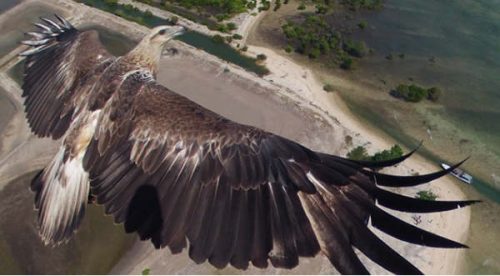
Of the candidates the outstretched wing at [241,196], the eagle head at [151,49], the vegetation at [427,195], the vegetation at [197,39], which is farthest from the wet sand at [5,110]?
the vegetation at [427,195]

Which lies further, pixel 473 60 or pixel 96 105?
pixel 473 60

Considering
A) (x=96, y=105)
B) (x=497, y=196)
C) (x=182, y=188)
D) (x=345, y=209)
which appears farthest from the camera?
(x=497, y=196)

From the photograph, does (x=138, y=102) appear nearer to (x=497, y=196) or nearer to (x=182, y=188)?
(x=182, y=188)

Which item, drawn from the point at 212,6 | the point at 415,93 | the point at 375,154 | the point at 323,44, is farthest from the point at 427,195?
the point at 212,6

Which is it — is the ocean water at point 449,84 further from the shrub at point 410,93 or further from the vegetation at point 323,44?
the vegetation at point 323,44

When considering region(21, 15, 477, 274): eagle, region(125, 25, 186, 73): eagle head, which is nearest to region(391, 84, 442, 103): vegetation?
region(125, 25, 186, 73): eagle head

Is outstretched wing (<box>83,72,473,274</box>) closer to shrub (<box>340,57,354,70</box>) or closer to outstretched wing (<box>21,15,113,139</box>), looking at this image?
outstretched wing (<box>21,15,113,139</box>)

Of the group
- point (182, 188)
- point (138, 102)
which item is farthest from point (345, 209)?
point (138, 102)

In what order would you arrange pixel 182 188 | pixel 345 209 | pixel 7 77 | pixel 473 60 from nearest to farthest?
pixel 345 209, pixel 182 188, pixel 7 77, pixel 473 60
